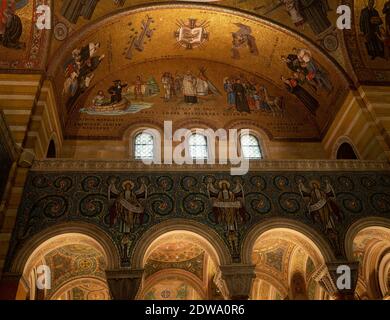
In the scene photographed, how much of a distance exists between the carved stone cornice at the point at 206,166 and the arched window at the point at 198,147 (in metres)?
2.79

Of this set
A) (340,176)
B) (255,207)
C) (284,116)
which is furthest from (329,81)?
(255,207)

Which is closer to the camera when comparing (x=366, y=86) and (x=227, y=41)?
(x=366, y=86)

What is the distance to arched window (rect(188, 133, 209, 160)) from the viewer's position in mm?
14227

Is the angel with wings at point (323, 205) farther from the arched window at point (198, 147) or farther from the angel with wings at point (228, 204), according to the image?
the arched window at point (198, 147)

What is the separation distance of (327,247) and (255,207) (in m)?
2.04

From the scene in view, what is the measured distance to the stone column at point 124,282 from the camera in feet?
30.3

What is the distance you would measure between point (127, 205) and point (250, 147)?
6122 mm

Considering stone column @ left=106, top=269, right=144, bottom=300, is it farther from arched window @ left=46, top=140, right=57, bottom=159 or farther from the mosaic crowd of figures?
arched window @ left=46, top=140, right=57, bottom=159

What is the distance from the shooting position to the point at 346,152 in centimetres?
1411

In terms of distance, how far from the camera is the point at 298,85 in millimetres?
15539
